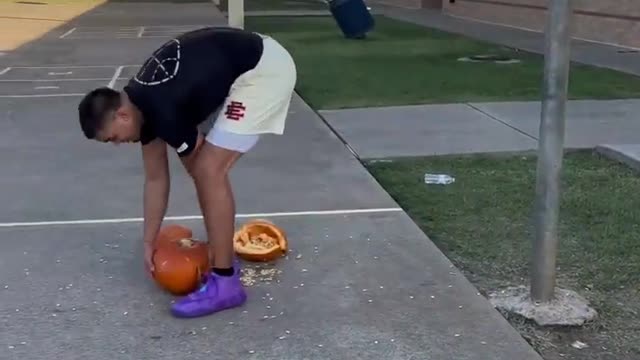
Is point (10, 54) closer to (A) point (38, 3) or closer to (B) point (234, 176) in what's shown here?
(B) point (234, 176)

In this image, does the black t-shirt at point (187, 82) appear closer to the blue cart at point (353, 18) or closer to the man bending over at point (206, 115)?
the man bending over at point (206, 115)

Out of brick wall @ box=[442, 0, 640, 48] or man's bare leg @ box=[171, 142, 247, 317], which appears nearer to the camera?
man's bare leg @ box=[171, 142, 247, 317]

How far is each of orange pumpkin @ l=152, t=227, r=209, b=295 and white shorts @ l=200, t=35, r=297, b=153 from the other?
59cm

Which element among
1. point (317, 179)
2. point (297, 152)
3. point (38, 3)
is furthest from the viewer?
point (38, 3)

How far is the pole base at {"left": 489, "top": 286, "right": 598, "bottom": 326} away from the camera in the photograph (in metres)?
4.21

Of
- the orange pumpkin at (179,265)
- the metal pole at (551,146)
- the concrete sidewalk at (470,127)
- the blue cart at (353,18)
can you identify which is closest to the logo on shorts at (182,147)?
the orange pumpkin at (179,265)

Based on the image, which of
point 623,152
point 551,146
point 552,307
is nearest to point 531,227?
point 552,307

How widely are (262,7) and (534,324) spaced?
33.4 m

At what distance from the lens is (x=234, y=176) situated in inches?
282

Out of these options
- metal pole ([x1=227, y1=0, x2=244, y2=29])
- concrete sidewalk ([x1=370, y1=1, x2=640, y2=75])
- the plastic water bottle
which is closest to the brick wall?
concrete sidewalk ([x1=370, y1=1, x2=640, y2=75])

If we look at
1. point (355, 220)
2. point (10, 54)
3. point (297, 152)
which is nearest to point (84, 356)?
point (355, 220)

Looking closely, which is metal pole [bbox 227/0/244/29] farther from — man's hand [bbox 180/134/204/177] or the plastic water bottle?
man's hand [bbox 180/134/204/177]

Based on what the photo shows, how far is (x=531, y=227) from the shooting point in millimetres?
5719

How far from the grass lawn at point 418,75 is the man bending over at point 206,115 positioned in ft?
20.3
